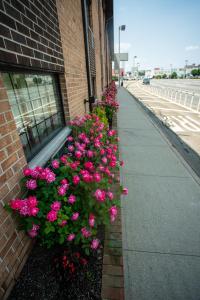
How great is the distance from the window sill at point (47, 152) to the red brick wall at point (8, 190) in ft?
1.10

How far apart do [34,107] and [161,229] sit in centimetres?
235

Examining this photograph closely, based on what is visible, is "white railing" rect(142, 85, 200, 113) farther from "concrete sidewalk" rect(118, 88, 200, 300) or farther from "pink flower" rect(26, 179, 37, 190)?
"pink flower" rect(26, 179, 37, 190)

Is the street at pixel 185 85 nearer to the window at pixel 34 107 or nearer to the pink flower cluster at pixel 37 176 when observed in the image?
the window at pixel 34 107

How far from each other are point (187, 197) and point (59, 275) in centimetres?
227

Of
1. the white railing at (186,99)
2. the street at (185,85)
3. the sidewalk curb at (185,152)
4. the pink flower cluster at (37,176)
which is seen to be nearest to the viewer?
the pink flower cluster at (37,176)

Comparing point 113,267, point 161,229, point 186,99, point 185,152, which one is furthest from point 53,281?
point 186,99

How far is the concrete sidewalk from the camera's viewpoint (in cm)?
162

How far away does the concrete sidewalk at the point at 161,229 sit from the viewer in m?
1.62

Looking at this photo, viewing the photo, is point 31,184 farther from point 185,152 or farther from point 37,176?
point 185,152

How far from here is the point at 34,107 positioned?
2135mm

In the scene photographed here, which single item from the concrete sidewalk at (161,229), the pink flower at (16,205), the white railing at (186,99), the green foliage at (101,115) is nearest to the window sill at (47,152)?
the pink flower at (16,205)

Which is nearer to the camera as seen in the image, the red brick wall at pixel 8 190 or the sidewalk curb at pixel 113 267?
the red brick wall at pixel 8 190

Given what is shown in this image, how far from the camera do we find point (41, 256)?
1.66m

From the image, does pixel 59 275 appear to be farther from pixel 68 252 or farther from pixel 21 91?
pixel 21 91
